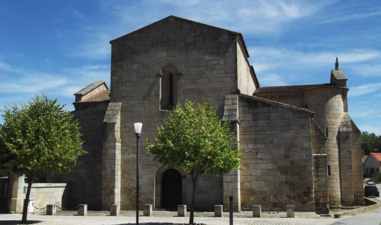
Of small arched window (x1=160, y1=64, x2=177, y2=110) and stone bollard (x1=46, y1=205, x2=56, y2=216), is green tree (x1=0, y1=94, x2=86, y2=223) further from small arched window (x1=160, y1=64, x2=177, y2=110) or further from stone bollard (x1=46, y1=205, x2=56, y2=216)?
small arched window (x1=160, y1=64, x2=177, y2=110)

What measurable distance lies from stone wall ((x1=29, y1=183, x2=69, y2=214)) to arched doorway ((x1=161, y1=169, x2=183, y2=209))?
6383mm

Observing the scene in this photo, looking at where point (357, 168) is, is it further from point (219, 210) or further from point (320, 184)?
point (219, 210)

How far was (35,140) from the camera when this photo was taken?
16.3 metres

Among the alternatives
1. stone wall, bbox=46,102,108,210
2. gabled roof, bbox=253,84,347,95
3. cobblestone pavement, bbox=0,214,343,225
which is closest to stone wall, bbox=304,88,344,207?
gabled roof, bbox=253,84,347,95

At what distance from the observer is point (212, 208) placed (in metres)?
21.2

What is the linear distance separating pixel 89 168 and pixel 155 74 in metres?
7.55

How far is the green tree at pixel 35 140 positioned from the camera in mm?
15969

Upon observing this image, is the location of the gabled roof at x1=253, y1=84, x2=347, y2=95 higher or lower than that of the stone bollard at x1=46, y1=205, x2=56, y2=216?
higher

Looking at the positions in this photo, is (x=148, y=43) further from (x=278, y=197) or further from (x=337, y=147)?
(x=337, y=147)

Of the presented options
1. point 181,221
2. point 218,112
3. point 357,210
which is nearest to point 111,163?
point 181,221

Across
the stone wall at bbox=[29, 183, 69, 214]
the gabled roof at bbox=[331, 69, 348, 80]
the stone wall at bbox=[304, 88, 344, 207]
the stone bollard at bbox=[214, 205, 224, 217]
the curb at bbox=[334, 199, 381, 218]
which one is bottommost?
the curb at bbox=[334, 199, 381, 218]

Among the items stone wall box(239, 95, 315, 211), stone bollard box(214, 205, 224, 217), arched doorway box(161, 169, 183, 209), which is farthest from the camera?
arched doorway box(161, 169, 183, 209)

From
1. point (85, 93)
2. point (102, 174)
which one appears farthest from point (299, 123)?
point (85, 93)

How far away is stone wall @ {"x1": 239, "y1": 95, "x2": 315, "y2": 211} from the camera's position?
20531mm
